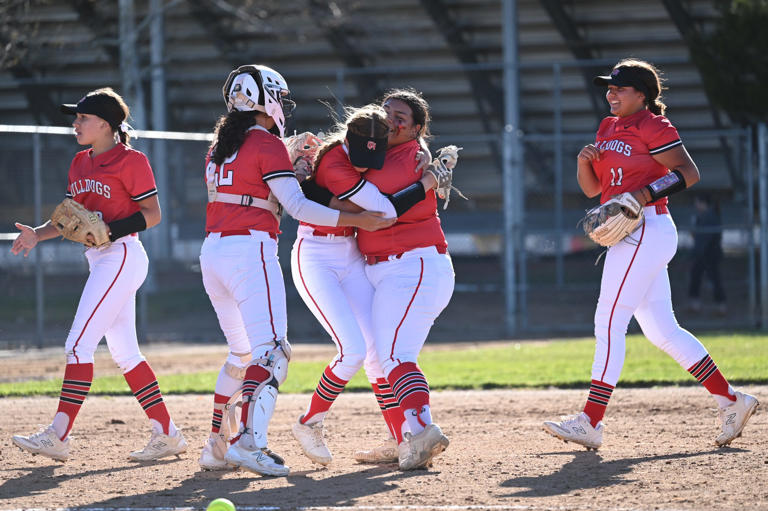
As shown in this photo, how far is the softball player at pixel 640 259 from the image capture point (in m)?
5.96

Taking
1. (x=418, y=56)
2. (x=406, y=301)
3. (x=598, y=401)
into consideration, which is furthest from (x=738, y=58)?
(x=406, y=301)

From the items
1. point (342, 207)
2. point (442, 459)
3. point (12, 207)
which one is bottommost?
point (442, 459)

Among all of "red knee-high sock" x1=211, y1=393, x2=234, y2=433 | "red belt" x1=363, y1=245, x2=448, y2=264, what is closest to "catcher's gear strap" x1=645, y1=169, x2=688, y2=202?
"red belt" x1=363, y1=245, x2=448, y2=264

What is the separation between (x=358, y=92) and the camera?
21.0 m

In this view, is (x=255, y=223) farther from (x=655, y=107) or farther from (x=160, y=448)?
(x=655, y=107)

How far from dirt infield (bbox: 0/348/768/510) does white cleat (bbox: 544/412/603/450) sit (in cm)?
9

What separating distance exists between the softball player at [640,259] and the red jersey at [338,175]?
4.84ft

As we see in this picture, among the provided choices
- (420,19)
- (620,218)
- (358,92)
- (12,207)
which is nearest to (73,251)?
(12,207)

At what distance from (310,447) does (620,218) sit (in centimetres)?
216

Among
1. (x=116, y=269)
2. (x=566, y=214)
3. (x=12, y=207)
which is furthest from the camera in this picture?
(x=566, y=214)

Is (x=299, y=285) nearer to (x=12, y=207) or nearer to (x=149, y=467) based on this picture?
(x=149, y=467)

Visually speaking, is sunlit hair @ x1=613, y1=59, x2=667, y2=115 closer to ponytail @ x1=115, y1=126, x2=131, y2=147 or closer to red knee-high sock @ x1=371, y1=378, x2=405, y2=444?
red knee-high sock @ x1=371, y1=378, x2=405, y2=444

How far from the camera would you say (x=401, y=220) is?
571 centimetres

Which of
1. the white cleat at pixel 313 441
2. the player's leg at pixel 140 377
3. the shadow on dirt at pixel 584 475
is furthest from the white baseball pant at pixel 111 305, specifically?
the shadow on dirt at pixel 584 475
